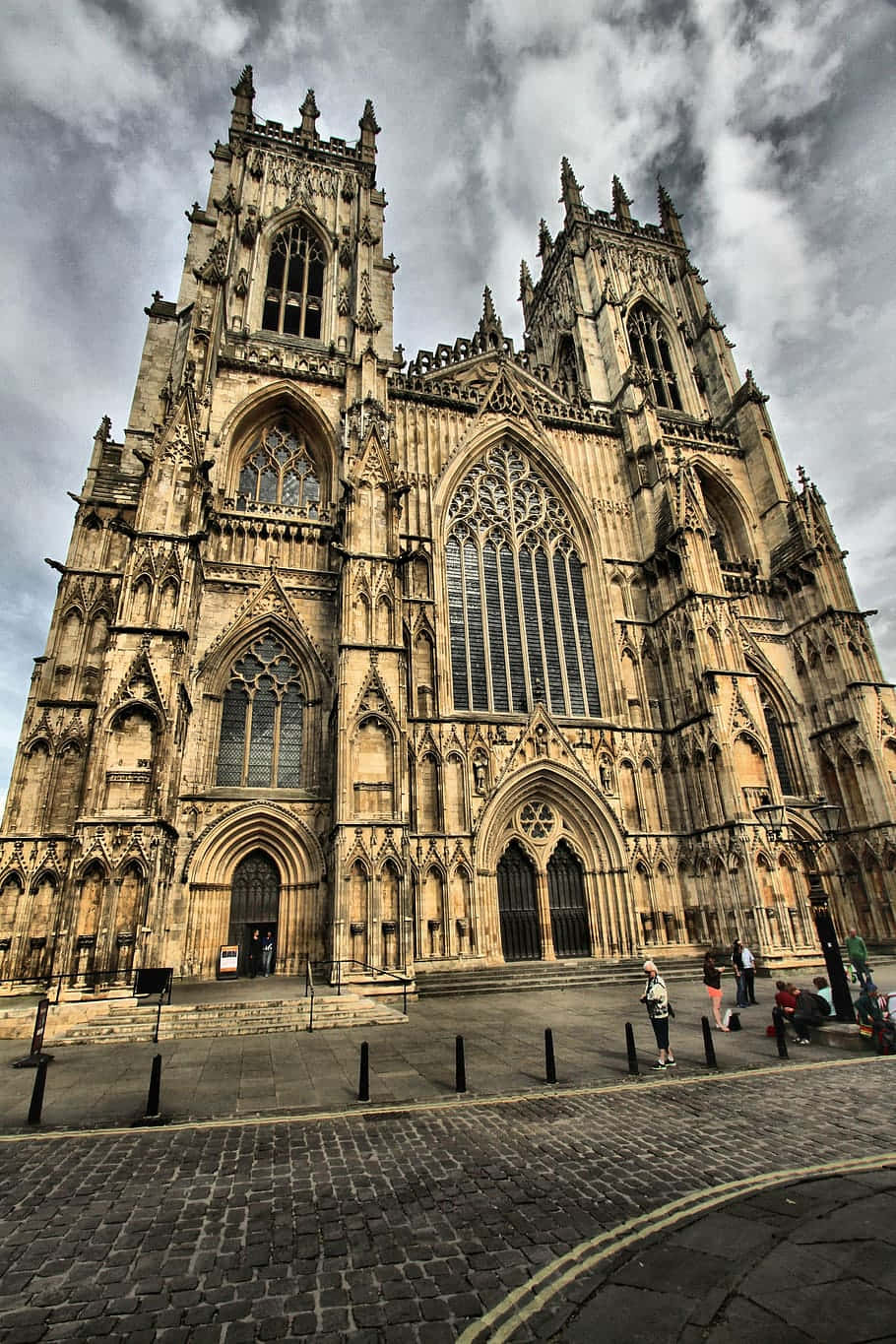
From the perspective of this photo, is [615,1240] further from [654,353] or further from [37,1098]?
[654,353]

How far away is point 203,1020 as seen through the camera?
1166 cm

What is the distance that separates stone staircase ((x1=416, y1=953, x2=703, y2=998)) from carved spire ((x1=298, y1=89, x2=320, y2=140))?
39012 millimetres

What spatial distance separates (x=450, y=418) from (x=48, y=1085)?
24.2 m

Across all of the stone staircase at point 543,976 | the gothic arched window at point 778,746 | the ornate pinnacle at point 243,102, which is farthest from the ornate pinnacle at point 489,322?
the stone staircase at point 543,976

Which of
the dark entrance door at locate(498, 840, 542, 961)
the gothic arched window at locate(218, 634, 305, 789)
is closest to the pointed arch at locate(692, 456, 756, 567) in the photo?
the dark entrance door at locate(498, 840, 542, 961)

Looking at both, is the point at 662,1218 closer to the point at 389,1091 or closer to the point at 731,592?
the point at 389,1091

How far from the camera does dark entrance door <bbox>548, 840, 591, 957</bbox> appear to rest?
19547 millimetres

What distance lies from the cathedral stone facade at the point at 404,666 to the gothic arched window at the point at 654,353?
11.9ft

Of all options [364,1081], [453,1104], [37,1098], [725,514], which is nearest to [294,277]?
[725,514]

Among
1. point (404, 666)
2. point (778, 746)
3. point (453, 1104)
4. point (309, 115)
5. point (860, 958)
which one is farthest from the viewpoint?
point (309, 115)

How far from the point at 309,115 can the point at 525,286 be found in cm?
1630

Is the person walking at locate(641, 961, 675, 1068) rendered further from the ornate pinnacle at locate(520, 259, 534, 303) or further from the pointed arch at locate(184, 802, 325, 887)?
the ornate pinnacle at locate(520, 259, 534, 303)

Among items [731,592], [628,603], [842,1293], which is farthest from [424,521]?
[842,1293]

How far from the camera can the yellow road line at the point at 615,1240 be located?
3205 millimetres
